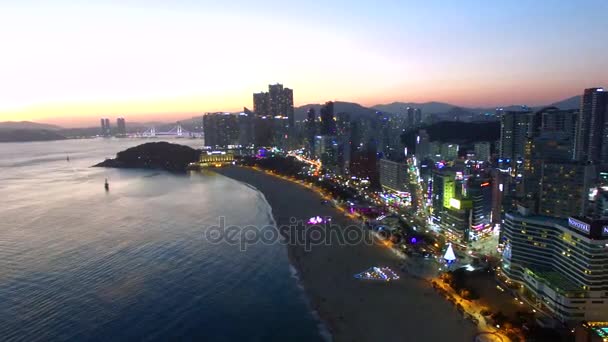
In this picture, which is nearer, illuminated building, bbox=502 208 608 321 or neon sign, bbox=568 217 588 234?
illuminated building, bbox=502 208 608 321

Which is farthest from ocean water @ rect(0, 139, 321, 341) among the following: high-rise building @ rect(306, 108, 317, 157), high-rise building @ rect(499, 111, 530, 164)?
high-rise building @ rect(499, 111, 530, 164)

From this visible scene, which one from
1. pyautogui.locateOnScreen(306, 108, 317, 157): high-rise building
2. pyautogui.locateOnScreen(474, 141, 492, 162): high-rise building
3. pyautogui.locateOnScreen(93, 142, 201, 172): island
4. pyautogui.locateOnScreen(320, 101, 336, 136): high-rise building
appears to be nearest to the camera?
pyautogui.locateOnScreen(474, 141, 492, 162): high-rise building

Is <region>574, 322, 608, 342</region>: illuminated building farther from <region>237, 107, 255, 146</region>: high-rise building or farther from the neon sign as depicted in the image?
<region>237, 107, 255, 146</region>: high-rise building

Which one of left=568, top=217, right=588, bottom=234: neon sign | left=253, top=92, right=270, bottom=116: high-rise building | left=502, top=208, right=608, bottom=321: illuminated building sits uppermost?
left=253, top=92, right=270, bottom=116: high-rise building

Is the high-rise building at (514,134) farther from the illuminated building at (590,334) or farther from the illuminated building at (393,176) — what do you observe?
the illuminated building at (590,334)

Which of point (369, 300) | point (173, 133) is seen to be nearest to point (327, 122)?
point (369, 300)

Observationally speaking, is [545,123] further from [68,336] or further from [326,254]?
[68,336]

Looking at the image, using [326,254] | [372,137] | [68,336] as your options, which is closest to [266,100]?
[372,137]
